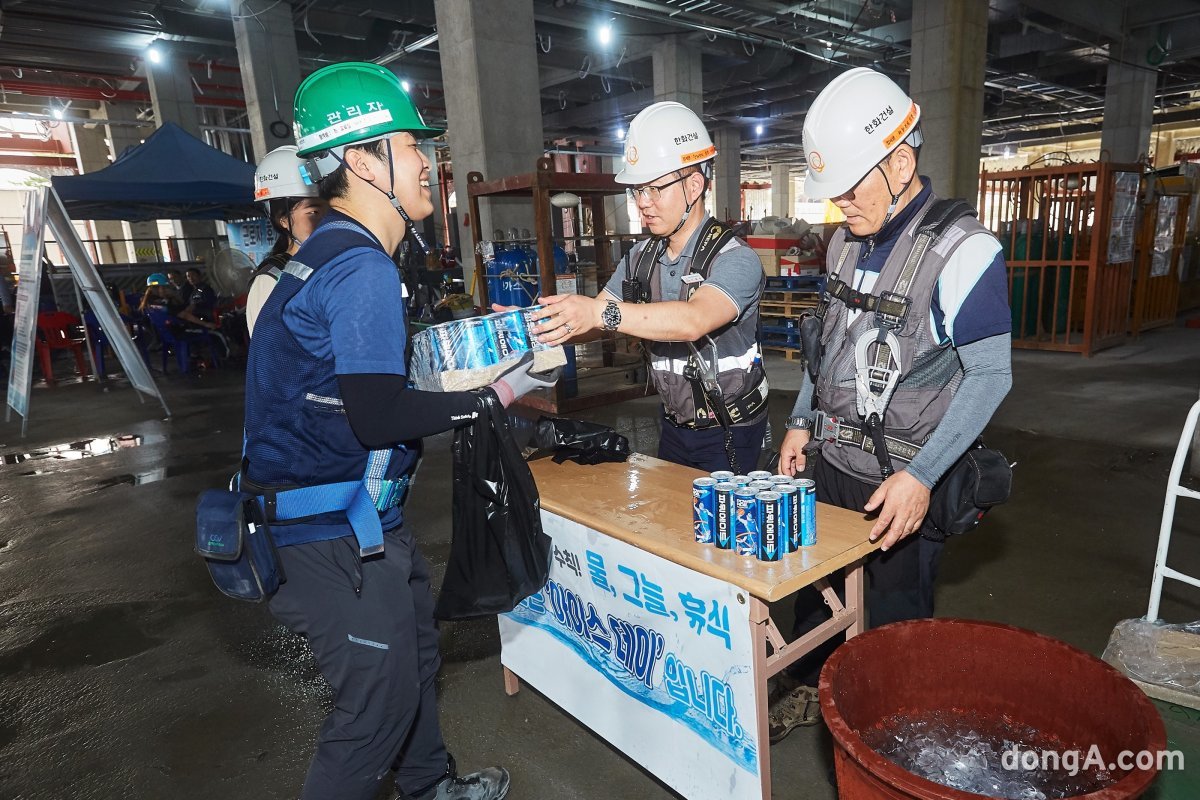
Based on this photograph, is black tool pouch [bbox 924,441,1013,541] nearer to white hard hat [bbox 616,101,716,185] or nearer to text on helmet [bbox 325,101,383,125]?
white hard hat [bbox 616,101,716,185]

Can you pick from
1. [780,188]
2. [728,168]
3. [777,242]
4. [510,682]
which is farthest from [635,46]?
[780,188]

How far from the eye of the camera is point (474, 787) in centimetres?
217

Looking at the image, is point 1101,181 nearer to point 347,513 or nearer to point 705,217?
point 705,217

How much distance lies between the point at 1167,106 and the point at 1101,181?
18347 mm

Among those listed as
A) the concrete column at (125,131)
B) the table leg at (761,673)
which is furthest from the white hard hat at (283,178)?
the concrete column at (125,131)

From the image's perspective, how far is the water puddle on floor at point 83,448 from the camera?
6.95 metres

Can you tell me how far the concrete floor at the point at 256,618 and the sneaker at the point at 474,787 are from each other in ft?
0.35

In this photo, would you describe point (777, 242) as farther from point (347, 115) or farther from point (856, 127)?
point (347, 115)

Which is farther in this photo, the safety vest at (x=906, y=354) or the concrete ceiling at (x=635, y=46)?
the concrete ceiling at (x=635, y=46)

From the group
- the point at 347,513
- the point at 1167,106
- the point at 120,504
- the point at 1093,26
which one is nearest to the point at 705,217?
the point at 347,513

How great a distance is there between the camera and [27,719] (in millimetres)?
2910

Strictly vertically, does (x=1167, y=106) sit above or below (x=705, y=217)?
above

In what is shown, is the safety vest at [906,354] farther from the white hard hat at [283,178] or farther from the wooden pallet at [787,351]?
the wooden pallet at [787,351]

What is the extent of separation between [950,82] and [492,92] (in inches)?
249
